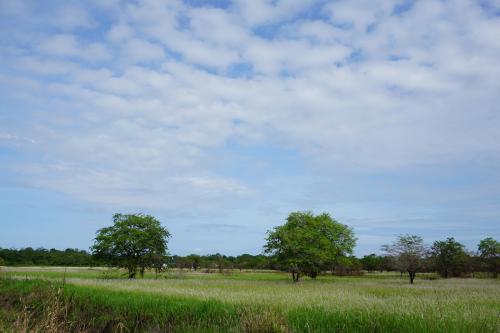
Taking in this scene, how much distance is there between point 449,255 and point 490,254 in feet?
30.6

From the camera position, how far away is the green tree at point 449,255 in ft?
244

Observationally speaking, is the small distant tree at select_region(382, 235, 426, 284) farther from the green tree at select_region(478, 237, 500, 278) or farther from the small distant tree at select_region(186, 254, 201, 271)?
the small distant tree at select_region(186, 254, 201, 271)

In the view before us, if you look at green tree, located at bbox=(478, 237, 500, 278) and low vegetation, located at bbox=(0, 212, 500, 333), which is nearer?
low vegetation, located at bbox=(0, 212, 500, 333)

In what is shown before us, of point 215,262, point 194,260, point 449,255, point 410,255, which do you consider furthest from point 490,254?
point 194,260

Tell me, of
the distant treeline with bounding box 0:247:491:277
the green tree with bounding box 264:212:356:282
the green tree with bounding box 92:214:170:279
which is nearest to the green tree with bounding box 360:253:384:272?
the distant treeline with bounding box 0:247:491:277

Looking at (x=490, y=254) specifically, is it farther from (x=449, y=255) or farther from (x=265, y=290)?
(x=265, y=290)

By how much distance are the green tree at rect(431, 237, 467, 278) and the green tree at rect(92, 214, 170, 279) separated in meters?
50.4

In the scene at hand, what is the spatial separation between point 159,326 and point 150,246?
120 ft

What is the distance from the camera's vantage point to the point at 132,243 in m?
47.8

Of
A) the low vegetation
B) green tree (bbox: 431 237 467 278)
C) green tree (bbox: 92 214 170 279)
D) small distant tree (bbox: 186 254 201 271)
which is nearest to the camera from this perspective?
the low vegetation

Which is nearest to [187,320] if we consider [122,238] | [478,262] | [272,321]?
[272,321]

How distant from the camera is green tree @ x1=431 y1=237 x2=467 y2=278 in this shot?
74.5 metres

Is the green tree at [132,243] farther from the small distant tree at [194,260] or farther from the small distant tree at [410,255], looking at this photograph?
the small distant tree at [194,260]

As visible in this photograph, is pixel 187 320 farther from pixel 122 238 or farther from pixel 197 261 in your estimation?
pixel 197 261
